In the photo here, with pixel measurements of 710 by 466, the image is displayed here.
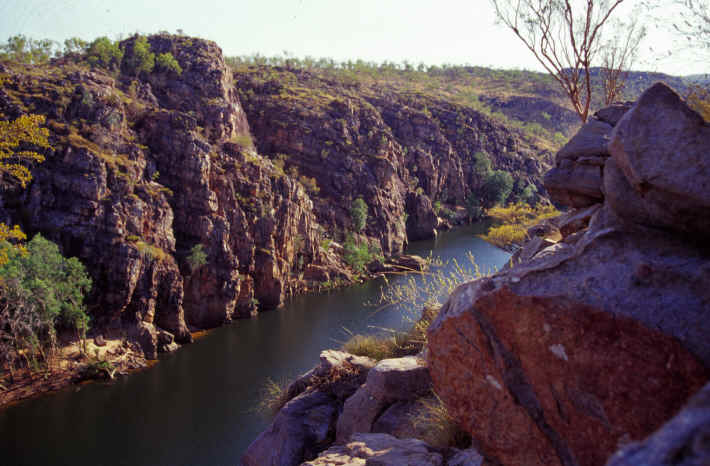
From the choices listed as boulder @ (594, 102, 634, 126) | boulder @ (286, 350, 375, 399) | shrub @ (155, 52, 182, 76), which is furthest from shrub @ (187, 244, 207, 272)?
boulder @ (594, 102, 634, 126)

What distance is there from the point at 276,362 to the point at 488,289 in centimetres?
2461

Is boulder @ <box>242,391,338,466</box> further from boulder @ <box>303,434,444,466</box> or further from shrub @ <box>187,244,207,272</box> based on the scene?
shrub @ <box>187,244,207,272</box>

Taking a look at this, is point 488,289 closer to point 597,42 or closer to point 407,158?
point 597,42

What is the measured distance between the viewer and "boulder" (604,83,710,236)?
2.98m

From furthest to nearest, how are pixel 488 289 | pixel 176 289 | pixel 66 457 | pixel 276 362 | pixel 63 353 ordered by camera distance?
1. pixel 176 289
2. pixel 276 362
3. pixel 63 353
4. pixel 66 457
5. pixel 488 289

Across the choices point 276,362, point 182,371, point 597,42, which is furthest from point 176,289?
point 597,42

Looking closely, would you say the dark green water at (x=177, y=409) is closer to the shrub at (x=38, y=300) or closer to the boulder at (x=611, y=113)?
the shrub at (x=38, y=300)

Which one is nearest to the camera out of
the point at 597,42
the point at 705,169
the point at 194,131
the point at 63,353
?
the point at 705,169

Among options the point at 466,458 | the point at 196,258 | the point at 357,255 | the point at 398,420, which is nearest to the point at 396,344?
the point at 398,420

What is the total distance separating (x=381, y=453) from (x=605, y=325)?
303cm

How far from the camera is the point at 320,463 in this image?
511 cm

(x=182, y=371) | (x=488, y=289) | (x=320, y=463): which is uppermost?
(x=488, y=289)

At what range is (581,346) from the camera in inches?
113

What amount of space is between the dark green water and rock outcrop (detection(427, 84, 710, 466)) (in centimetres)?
1036
